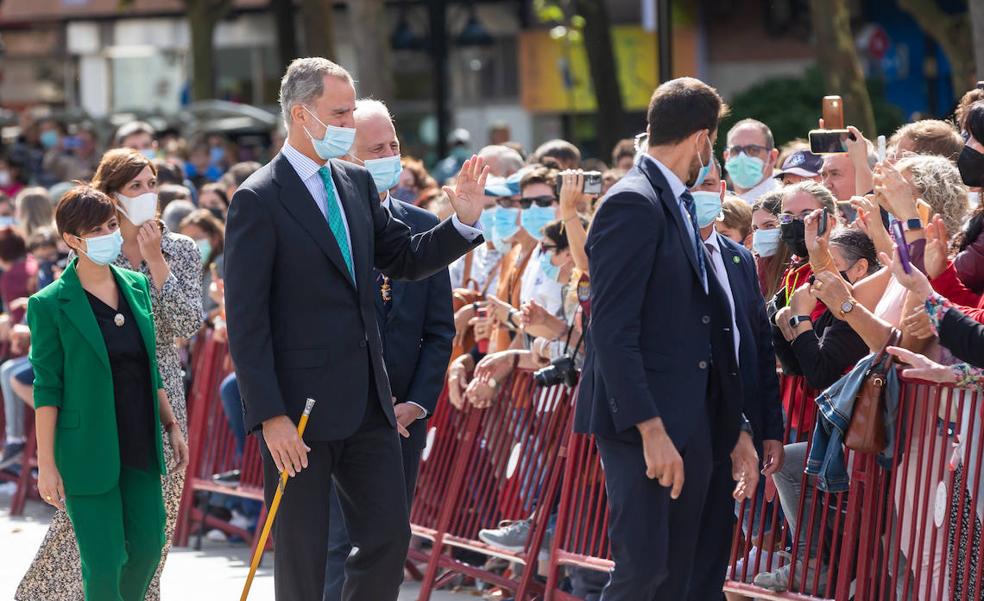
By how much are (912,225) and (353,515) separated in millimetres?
2463

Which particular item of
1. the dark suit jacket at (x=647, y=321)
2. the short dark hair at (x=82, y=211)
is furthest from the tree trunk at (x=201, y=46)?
the dark suit jacket at (x=647, y=321)

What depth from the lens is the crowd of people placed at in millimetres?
5602

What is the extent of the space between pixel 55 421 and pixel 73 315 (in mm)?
442

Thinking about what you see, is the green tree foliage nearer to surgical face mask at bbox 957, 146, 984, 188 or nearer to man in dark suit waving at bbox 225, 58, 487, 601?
surgical face mask at bbox 957, 146, 984, 188

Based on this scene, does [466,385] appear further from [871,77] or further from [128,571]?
[871,77]

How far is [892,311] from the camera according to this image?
6379 mm

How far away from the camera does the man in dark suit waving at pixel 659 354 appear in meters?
5.30

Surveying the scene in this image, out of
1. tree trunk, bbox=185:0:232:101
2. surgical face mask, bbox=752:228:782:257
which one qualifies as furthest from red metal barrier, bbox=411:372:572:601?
tree trunk, bbox=185:0:232:101

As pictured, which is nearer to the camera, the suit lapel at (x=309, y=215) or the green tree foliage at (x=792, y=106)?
the suit lapel at (x=309, y=215)

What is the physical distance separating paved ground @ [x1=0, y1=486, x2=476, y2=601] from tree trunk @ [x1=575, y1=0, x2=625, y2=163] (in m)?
13.1

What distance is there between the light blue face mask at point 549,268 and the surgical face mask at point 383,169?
5.11ft

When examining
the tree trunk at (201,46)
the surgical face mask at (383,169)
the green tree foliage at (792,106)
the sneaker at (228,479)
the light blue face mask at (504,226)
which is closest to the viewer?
the surgical face mask at (383,169)

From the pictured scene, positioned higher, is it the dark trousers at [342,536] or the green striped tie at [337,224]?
the green striped tie at [337,224]

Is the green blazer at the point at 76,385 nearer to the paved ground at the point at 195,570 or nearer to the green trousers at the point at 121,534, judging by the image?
the green trousers at the point at 121,534
